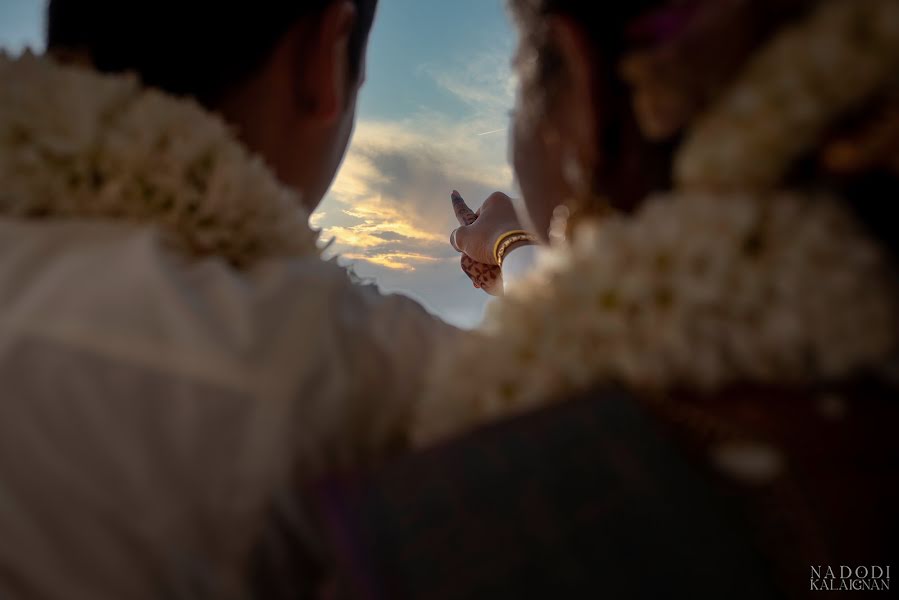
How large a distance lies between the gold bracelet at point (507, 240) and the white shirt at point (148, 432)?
161cm

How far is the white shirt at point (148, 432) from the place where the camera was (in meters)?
0.52

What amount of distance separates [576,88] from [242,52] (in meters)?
0.62

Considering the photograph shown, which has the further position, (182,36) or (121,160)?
(182,36)

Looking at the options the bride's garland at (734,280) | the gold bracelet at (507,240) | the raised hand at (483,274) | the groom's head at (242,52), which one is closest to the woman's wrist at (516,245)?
the gold bracelet at (507,240)

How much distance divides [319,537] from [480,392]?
0.20 meters

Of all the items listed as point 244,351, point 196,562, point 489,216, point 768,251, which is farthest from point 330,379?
point 489,216

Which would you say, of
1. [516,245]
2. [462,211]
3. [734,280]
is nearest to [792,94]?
[734,280]

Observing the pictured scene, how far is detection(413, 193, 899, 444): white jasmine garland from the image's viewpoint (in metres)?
0.41

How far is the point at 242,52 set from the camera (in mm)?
917

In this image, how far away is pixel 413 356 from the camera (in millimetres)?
694

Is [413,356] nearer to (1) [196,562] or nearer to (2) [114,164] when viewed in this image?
(1) [196,562]

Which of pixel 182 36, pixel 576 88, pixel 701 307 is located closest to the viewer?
pixel 701 307

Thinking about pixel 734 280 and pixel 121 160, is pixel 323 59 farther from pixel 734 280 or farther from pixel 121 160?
pixel 734 280

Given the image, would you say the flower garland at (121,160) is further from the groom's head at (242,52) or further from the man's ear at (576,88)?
the man's ear at (576,88)
